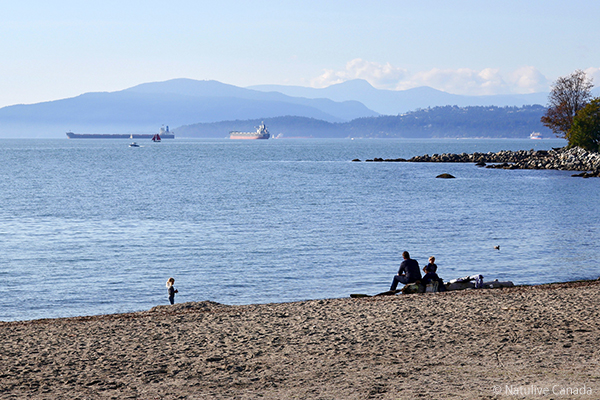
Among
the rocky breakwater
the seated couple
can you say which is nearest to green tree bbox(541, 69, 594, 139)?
A: the rocky breakwater

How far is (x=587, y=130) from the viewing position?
295ft

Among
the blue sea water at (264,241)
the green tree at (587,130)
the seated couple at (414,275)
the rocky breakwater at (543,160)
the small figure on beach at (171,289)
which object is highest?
the green tree at (587,130)

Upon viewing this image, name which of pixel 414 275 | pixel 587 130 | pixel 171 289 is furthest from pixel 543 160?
pixel 171 289

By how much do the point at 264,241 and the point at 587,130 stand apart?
72.7 m

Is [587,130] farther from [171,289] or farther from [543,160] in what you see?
[171,289]

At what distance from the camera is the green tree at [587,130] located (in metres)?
90.1

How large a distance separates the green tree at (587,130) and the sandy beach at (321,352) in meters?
82.7

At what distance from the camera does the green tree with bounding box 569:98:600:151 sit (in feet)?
295

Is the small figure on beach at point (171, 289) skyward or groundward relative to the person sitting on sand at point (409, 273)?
groundward

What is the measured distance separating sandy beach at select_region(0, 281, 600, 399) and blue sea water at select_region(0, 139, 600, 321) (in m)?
6.18

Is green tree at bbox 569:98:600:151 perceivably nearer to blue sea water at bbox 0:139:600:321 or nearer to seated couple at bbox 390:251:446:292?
blue sea water at bbox 0:139:600:321

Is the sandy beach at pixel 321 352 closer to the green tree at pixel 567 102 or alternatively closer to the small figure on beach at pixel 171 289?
the small figure on beach at pixel 171 289

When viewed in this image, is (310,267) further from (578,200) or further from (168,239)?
(578,200)

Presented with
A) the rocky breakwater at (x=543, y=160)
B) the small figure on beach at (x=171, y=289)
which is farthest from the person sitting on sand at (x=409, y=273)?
the rocky breakwater at (x=543, y=160)
